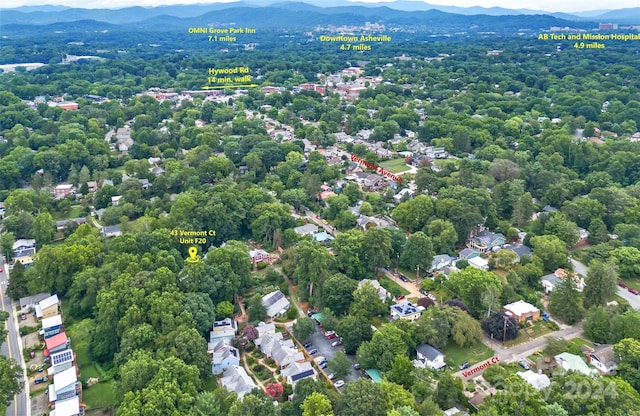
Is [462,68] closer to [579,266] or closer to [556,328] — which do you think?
[579,266]

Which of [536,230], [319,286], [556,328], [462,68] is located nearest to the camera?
[556,328]

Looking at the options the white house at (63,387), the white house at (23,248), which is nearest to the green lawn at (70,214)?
the white house at (23,248)

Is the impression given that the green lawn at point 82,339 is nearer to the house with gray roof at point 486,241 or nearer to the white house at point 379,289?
the white house at point 379,289

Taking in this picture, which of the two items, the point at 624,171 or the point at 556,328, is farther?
the point at 624,171

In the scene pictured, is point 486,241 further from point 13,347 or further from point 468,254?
point 13,347

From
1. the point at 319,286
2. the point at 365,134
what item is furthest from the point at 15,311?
the point at 365,134

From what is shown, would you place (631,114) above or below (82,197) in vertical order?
above

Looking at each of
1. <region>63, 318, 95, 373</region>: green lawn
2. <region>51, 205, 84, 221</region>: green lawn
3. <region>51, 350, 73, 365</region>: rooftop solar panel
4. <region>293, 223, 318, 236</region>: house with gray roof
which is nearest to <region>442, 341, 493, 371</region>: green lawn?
<region>293, 223, 318, 236</region>: house with gray roof
